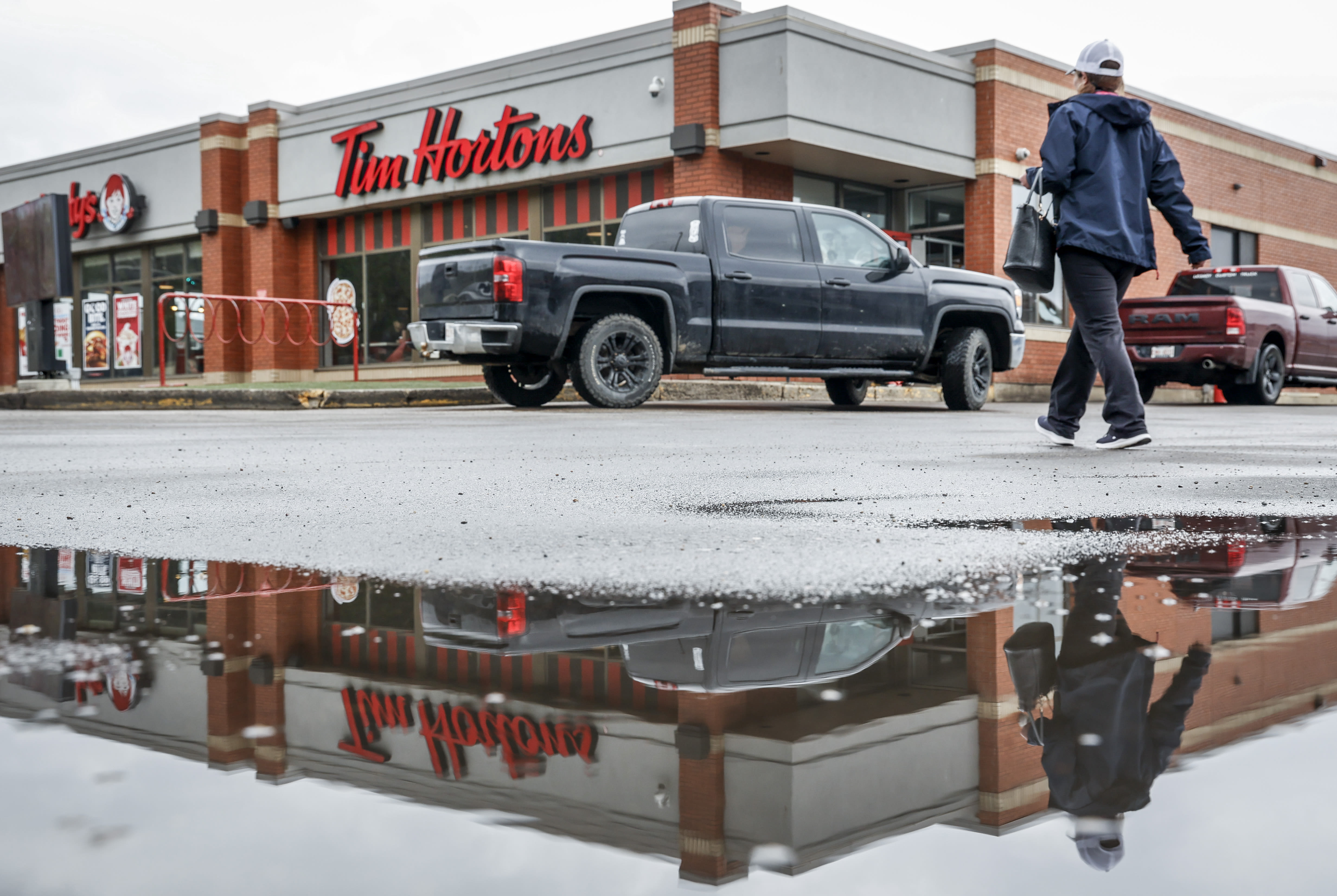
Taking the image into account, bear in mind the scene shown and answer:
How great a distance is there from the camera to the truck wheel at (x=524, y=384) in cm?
1252

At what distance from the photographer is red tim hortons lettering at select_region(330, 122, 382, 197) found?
24750mm

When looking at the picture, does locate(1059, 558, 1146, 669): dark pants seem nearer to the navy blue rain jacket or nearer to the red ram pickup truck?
the navy blue rain jacket

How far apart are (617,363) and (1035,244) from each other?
17.7ft

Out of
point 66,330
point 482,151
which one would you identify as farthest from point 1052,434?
point 66,330

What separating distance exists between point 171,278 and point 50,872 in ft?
102

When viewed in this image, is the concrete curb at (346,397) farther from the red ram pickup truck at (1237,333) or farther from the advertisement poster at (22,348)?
the advertisement poster at (22,348)

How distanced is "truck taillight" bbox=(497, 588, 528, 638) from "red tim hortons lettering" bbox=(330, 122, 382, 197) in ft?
77.9

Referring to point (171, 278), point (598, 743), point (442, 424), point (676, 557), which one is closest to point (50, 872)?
point (598, 743)

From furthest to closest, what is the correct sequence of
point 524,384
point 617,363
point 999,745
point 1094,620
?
point 524,384, point 617,363, point 1094,620, point 999,745

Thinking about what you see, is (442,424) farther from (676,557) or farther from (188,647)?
(188,647)

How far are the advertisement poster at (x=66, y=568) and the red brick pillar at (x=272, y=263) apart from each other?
24.6 m

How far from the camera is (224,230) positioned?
91.2ft

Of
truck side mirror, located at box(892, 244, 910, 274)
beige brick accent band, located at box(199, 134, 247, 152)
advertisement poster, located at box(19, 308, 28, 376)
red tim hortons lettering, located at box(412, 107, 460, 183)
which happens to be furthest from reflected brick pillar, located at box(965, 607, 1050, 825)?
advertisement poster, located at box(19, 308, 28, 376)

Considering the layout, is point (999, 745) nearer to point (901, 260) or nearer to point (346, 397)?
point (901, 260)
